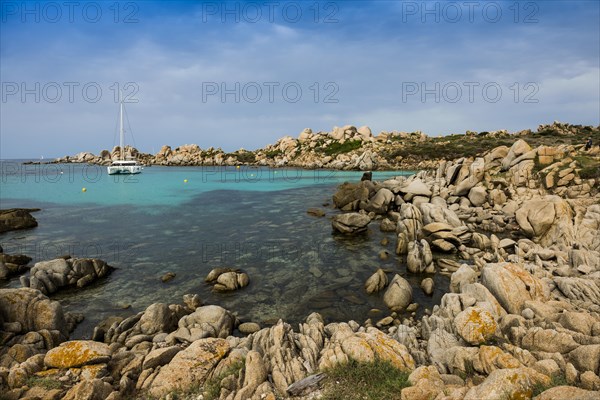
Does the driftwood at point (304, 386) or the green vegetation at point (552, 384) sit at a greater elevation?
the green vegetation at point (552, 384)

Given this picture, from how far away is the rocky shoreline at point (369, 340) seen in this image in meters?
8.36

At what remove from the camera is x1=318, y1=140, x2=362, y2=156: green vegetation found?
152 metres

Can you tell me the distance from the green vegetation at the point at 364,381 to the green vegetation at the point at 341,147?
143 meters

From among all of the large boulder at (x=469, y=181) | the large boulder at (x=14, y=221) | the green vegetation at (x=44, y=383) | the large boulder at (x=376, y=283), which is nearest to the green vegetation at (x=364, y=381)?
the green vegetation at (x=44, y=383)

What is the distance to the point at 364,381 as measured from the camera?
8359mm

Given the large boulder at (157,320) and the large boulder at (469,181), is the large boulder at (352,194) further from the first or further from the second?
the large boulder at (157,320)

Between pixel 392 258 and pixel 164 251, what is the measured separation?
19.9 meters

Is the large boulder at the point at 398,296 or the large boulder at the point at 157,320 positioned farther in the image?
the large boulder at the point at 398,296

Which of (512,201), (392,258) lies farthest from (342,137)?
(392,258)

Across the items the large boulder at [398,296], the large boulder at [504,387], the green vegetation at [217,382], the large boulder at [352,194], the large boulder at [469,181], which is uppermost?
the large boulder at [469,181]

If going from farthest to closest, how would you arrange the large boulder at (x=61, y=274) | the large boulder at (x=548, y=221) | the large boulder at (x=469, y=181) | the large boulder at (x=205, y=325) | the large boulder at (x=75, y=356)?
1. the large boulder at (x=469, y=181)
2. the large boulder at (x=548, y=221)
3. the large boulder at (x=61, y=274)
4. the large boulder at (x=205, y=325)
5. the large boulder at (x=75, y=356)

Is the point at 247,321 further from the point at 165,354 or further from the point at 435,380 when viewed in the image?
the point at 435,380

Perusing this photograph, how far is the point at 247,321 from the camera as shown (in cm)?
1585

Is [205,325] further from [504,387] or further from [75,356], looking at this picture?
[504,387]
